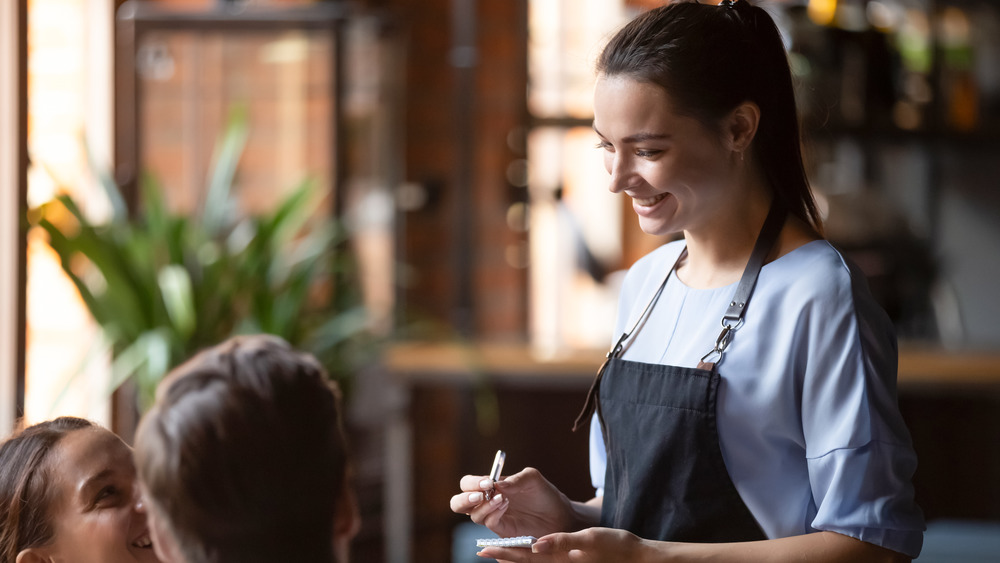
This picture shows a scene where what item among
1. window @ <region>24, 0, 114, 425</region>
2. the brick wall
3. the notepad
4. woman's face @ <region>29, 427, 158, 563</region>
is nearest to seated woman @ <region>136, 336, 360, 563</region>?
the notepad

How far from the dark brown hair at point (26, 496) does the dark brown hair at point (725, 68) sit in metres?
0.84

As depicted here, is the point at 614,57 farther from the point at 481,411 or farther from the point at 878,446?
the point at 481,411

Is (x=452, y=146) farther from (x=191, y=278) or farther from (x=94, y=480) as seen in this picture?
(x=94, y=480)

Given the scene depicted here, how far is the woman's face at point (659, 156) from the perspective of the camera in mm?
1097

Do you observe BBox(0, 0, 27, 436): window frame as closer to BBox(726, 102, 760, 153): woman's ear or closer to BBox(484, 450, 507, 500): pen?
BBox(484, 450, 507, 500): pen

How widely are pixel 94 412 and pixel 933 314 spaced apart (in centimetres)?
290

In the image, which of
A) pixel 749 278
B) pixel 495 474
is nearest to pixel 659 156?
pixel 749 278

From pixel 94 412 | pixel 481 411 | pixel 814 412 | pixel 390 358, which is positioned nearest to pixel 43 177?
pixel 94 412

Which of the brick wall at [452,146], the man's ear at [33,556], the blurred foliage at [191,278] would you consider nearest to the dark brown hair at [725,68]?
the man's ear at [33,556]

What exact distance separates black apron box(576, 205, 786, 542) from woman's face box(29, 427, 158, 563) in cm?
60

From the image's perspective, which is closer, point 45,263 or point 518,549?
point 518,549

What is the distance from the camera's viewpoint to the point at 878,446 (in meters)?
1.01

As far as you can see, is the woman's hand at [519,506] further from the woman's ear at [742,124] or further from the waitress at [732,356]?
the woman's ear at [742,124]

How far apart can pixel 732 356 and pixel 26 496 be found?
0.88 meters
